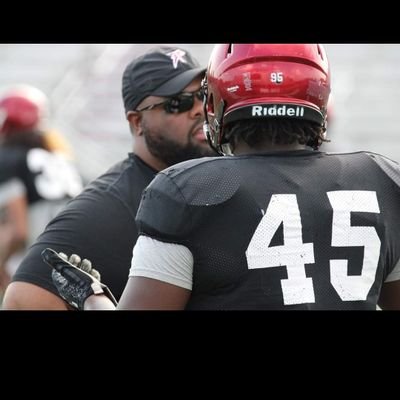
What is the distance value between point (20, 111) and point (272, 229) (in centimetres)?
524

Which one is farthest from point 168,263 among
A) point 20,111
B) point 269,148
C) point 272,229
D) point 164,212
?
point 20,111

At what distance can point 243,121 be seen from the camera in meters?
2.81

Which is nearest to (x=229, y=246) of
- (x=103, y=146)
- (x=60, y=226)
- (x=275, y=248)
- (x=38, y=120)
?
(x=275, y=248)

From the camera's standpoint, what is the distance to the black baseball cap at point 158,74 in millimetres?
4121

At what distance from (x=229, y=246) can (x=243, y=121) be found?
0.40 m

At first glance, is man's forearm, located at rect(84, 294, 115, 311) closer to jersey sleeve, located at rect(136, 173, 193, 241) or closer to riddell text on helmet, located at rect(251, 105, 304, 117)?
jersey sleeve, located at rect(136, 173, 193, 241)

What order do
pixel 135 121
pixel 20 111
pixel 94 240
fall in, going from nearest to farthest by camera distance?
pixel 94 240 < pixel 135 121 < pixel 20 111

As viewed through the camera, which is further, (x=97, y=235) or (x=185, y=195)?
(x=97, y=235)

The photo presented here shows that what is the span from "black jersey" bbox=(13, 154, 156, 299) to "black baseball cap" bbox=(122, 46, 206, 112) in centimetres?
43

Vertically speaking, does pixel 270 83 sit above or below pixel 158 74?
below

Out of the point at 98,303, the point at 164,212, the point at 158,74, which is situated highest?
the point at 158,74

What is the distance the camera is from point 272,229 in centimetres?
261

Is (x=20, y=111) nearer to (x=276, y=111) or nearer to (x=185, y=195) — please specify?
(x=276, y=111)
